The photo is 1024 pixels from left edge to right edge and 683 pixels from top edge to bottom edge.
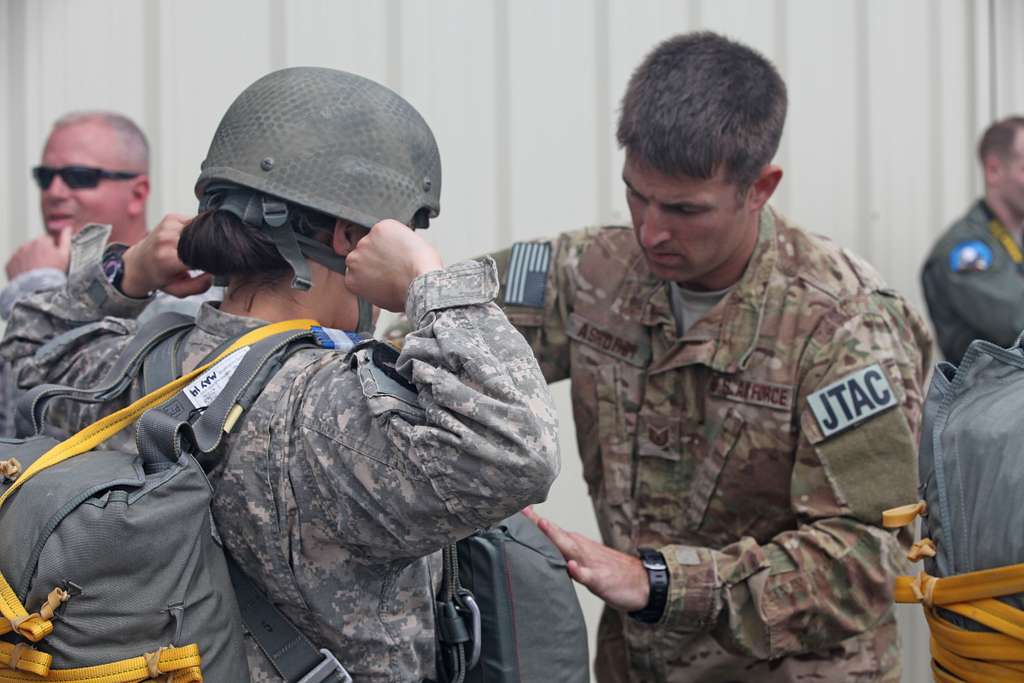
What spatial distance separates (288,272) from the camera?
178 centimetres

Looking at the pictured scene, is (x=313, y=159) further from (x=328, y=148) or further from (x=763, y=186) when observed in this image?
(x=763, y=186)

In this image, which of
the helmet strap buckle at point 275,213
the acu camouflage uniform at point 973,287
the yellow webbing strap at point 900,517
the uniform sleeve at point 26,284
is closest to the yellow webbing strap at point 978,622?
the yellow webbing strap at point 900,517

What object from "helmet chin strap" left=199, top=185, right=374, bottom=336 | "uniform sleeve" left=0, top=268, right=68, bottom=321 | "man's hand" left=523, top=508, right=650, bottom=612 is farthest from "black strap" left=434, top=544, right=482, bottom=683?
"uniform sleeve" left=0, top=268, right=68, bottom=321

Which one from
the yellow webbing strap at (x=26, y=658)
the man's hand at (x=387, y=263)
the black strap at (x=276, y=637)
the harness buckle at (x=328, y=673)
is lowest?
the harness buckle at (x=328, y=673)

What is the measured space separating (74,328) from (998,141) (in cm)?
299

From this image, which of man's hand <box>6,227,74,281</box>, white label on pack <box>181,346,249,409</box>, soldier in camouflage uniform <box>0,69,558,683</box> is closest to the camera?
soldier in camouflage uniform <box>0,69,558,683</box>

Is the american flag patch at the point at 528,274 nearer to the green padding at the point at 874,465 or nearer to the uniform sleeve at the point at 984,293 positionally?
the green padding at the point at 874,465

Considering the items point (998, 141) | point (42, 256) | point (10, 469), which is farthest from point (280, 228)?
point (998, 141)

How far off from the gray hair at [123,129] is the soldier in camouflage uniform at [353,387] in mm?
1077

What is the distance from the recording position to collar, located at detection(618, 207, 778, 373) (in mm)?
2443

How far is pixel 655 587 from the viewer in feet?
7.31

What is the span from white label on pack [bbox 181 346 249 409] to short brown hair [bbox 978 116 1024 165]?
3.07m

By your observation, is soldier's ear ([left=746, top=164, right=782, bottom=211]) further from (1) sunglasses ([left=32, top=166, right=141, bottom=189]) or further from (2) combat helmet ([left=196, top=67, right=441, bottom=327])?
(1) sunglasses ([left=32, top=166, right=141, bottom=189])

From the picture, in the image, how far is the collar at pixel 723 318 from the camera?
8.02 ft
